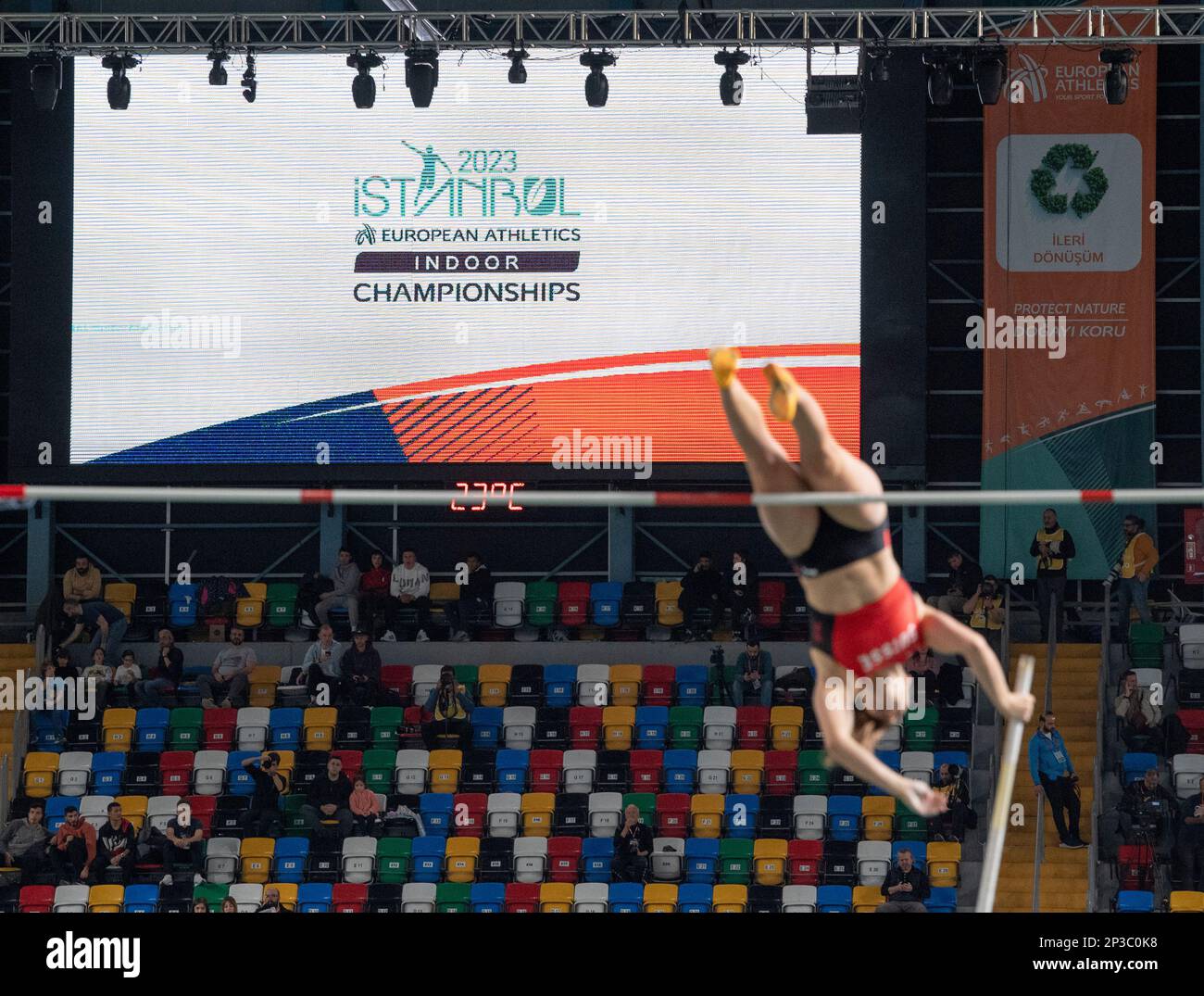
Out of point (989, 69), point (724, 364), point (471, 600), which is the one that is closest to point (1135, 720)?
point (989, 69)

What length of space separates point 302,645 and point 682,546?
379 centimetres

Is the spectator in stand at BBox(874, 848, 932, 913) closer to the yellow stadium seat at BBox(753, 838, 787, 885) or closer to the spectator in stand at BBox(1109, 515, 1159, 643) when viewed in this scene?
the yellow stadium seat at BBox(753, 838, 787, 885)

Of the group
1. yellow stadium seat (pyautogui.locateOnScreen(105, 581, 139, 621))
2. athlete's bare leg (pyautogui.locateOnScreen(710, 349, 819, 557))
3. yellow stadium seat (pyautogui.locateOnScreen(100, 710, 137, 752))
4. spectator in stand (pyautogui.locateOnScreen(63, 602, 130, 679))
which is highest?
athlete's bare leg (pyautogui.locateOnScreen(710, 349, 819, 557))

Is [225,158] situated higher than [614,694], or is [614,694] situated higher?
[225,158]

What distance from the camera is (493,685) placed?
17219 mm

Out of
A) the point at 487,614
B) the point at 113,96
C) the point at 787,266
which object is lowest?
the point at 487,614

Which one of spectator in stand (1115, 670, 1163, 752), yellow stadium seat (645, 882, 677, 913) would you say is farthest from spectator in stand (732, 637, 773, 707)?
spectator in stand (1115, 670, 1163, 752)

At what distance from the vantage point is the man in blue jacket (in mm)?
15125

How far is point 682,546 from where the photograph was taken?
19.1m

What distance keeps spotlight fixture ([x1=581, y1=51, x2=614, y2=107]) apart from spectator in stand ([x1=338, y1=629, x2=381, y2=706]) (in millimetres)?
4902

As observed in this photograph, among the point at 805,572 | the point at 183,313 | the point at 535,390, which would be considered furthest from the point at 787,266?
the point at 805,572

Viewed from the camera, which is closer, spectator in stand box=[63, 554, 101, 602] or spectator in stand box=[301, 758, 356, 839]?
spectator in stand box=[301, 758, 356, 839]
